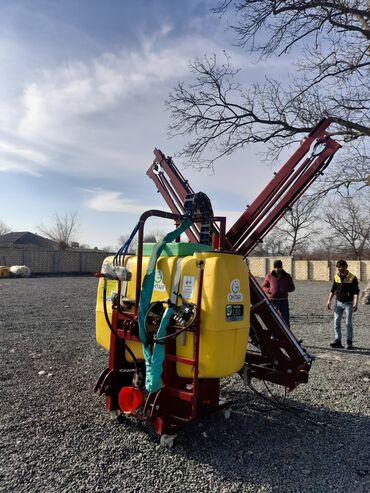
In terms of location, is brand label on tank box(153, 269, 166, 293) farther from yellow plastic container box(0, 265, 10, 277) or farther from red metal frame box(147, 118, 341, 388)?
yellow plastic container box(0, 265, 10, 277)

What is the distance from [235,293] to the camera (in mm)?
3980

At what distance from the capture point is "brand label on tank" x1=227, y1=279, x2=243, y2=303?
3930 millimetres

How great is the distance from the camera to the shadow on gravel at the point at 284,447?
141 inches

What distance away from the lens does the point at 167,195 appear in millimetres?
5840

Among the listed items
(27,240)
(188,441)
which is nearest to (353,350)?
(188,441)

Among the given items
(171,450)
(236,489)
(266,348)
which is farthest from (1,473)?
(266,348)

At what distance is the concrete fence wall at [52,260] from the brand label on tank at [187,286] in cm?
3793

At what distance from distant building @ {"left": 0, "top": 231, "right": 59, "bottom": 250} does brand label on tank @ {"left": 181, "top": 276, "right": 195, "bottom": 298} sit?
2542 inches

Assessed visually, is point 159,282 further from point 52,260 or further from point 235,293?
point 52,260

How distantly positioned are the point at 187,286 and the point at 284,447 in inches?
70.5

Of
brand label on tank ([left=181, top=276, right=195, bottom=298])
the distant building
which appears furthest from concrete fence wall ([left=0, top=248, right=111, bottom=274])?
brand label on tank ([left=181, top=276, right=195, bottom=298])

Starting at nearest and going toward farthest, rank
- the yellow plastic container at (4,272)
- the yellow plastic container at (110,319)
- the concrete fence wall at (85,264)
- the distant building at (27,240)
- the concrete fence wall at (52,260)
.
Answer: the yellow plastic container at (110,319)
the yellow plastic container at (4,272)
the concrete fence wall at (85,264)
the concrete fence wall at (52,260)
the distant building at (27,240)

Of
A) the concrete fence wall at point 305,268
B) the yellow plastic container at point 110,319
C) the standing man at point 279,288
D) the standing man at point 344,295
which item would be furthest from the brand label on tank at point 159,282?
the concrete fence wall at point 305,268

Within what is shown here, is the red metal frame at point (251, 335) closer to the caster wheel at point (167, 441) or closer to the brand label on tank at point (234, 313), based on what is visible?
the caster wheel at point (167, 441)
